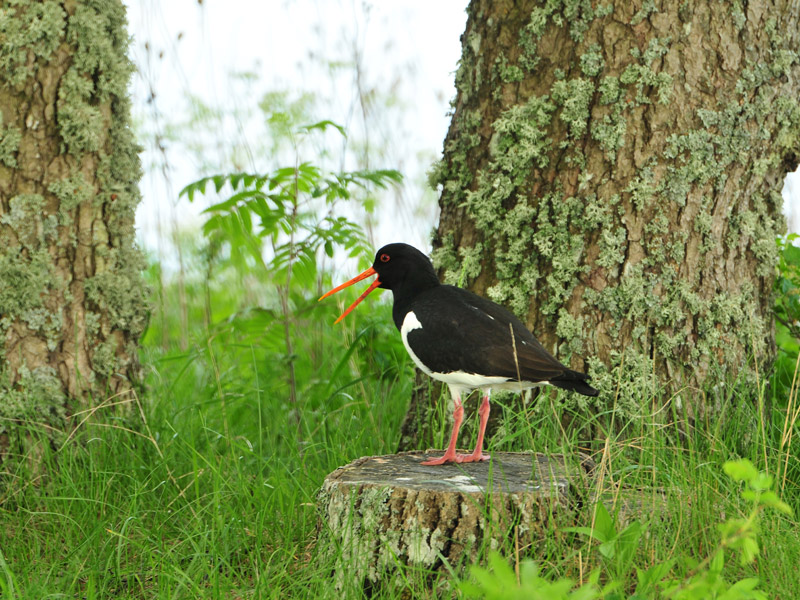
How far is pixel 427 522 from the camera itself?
2.66 meters

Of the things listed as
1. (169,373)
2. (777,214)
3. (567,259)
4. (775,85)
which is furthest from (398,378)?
(775,85)

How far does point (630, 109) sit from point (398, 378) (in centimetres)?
196

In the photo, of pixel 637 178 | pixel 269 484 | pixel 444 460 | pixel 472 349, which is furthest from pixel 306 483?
pixel 637 178

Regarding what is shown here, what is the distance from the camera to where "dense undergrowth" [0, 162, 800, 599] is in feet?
8.14

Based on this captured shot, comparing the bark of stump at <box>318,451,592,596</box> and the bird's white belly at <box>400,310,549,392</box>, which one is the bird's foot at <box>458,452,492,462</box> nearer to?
the bird's white belly at <box>400,310,549,392</box>

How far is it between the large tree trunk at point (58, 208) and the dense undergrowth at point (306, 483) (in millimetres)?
222

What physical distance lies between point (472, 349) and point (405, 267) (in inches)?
26.3

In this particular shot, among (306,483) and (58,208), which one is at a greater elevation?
(58,208)

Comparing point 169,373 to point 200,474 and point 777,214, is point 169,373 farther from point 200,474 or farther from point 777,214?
point 777,214

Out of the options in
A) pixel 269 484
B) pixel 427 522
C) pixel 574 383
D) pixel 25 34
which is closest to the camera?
pixel 427 522

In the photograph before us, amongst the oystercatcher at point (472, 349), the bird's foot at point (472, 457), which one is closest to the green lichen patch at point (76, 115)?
the oystercatcher at point (472, 349)

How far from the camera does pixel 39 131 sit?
149 inches

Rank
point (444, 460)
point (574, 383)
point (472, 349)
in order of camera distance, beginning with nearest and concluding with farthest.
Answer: point (574, 383) < point (472, 349) < point (444, 460)

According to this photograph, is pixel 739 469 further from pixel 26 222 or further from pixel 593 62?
pixel 26 222
